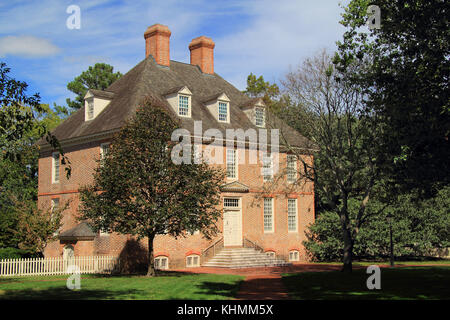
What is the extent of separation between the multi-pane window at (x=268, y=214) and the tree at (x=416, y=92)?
1786cm

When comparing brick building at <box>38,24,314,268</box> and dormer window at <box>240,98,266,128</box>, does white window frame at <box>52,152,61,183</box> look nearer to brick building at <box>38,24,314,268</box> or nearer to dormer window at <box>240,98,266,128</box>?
brick building at <box>38,24,314,268</box>

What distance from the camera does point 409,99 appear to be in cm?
1516

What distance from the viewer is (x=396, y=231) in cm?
3544

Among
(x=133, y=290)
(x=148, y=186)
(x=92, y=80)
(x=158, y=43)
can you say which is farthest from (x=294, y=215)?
(x=92, y=80)

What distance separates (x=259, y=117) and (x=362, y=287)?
1944 centimetres

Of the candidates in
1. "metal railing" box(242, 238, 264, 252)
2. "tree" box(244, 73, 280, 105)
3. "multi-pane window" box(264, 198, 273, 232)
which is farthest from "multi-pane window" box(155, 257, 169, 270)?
"tree" box(244, 73, 280, 105)

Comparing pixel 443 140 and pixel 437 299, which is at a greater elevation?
pixel 443 140

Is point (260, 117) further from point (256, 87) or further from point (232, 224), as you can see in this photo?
point (256, 87)

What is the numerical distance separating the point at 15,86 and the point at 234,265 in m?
21.6

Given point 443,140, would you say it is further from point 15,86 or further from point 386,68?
point 15,86

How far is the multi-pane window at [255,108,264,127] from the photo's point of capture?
117ft

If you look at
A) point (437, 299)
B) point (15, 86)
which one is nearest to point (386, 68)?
point (437, 299)

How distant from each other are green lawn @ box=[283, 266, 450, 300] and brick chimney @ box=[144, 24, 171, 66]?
18.9 metres
